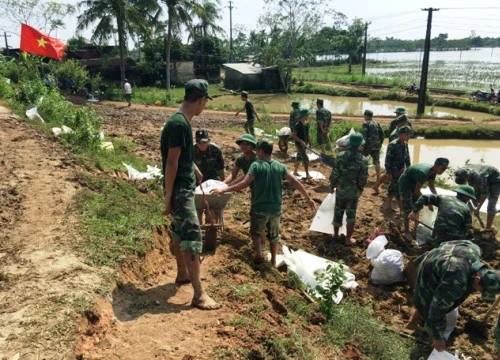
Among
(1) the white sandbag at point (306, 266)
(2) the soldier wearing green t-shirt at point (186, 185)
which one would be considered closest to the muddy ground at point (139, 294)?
(1) the white sandbag at point (306, 266)

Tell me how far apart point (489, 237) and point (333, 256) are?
242 centimetres

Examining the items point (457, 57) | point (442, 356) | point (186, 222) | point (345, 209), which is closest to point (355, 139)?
point (345, 209)

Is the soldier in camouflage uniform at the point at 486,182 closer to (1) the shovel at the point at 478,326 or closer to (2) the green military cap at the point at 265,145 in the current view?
(1) the shovel at the point at 478,326

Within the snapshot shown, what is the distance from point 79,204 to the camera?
4.91m

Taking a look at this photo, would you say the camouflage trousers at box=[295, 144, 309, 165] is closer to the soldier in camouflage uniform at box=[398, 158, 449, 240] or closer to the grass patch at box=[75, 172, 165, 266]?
the soldier in camouflage uniform at box=[398, 158, 449, 240]

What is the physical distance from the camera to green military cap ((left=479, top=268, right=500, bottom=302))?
3107 mm

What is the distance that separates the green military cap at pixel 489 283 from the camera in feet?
10.2

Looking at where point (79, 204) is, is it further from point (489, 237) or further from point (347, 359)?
point (489, 237)

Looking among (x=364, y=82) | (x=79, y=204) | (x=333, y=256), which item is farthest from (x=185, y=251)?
(x=364, y=82)

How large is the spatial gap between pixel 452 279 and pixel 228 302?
1.78 metres

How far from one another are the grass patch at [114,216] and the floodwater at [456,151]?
965cm

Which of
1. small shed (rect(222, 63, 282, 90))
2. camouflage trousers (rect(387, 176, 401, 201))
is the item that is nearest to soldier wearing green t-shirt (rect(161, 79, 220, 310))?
camouflage trousers (rect(387, 176, 401, 201))

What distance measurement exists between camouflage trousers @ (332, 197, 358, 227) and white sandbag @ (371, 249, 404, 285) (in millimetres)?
888

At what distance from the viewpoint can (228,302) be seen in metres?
3.47
